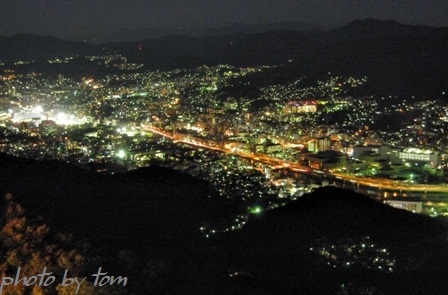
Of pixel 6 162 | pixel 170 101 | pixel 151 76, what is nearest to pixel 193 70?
pixel 151 76

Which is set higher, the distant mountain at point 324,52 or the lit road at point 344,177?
the distant mountain at point 324,52

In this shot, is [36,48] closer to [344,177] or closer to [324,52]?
[324,52]

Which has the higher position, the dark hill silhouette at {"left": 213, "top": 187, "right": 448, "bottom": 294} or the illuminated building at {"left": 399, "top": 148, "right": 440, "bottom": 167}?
the dark hill silhouette at {"left": 213, "top": 187, "right": 448, "bottom": 294}

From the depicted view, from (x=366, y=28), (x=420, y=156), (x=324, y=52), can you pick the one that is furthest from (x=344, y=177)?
(x=366, y=28)

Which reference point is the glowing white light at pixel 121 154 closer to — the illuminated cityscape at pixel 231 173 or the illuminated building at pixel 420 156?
the illuminated cityscape at pixel 231 173

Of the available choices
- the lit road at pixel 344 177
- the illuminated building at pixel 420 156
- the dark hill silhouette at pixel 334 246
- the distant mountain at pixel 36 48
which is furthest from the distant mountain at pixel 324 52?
the dark hill silhouette at pixel 334 246

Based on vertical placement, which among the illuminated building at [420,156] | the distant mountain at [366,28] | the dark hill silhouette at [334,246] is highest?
the distant mountain at [366,28]

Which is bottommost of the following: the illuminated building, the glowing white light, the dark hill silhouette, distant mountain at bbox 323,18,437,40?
the illuminated building

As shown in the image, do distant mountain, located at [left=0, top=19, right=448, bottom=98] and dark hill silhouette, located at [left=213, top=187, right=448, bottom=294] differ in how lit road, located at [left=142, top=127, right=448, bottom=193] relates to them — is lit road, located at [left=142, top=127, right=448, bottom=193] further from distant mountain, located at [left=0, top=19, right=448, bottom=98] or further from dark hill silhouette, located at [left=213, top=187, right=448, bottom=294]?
distant mountain, located at [left=0, top=19, right=448, bottom=98]

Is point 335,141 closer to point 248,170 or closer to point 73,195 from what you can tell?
point 248,170

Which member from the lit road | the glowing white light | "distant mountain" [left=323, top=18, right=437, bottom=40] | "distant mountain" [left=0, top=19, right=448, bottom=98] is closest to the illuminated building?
the lit road

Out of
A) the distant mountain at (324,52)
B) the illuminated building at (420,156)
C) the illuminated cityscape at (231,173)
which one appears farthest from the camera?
the distant mountain at (324,52)
